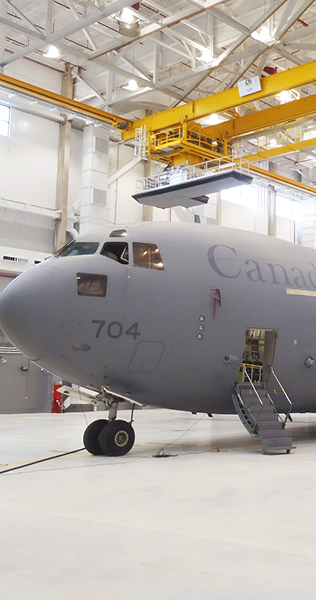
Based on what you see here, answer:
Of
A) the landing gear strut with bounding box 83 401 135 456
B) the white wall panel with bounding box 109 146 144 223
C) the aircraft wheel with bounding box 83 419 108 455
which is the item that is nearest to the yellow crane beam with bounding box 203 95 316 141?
the white wall panel with bounding box 109 146 144 223

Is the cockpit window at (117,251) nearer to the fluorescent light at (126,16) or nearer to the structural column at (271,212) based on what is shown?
the fluorescent light at (126,16)

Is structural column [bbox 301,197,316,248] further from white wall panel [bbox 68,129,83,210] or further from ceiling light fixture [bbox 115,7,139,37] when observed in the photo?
ceiling light fixture [bbox 115,7,139,37]

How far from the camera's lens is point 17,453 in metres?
12.4

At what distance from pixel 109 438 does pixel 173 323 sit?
8.49 ft

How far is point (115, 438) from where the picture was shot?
1175 centimetres

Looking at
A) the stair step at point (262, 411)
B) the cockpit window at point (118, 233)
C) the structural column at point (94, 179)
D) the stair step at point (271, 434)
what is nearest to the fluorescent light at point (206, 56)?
the structural column at point (94, 179)

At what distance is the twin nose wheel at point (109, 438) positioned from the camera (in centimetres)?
1166

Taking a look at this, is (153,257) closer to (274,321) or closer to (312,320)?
(274,321)

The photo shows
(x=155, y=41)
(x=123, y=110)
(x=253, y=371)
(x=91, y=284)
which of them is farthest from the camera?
(x=123, y=110)

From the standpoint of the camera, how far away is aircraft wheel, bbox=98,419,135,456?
11648mm

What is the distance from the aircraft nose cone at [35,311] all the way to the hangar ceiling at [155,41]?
16313 millimetres

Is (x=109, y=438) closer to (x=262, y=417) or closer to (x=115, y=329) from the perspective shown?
(x=115, y=329)

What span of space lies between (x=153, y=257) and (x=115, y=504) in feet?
20.4

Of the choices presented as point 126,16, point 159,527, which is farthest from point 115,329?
point 126,16
